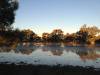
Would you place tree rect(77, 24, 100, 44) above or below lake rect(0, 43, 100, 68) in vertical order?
above

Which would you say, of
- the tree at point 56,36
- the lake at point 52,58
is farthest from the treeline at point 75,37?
the lake at point 52,58

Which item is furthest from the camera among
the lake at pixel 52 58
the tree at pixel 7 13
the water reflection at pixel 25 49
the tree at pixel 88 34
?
the tree at pixel 88 34

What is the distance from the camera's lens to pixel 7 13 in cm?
1969

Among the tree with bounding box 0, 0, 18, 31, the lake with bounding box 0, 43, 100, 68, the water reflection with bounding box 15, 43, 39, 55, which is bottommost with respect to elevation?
the lake with bounding box 0, 43, 100, 68

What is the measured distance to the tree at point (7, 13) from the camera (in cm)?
1919

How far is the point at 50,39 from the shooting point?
150 metres

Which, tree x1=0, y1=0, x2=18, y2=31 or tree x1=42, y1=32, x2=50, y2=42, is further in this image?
tree x1=42, y1=32, x2=50, y2=42

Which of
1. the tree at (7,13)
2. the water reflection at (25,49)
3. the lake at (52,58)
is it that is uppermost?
the tree at (7,13)

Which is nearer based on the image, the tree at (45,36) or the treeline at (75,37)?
the treeline at (75,37)

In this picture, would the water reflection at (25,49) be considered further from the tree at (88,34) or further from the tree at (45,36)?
the tree at (45,36)

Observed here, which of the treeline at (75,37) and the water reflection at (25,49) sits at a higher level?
the treeline at (75,37)

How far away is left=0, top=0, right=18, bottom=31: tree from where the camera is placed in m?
19.2

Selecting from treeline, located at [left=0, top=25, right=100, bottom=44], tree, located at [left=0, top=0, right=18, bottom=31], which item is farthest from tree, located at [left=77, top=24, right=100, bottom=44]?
tree, located at [left=0, top=0, right=18, bottom=31]

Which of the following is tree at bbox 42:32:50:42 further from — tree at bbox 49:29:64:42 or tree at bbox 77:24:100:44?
tree at bbox 77:24:100:44
